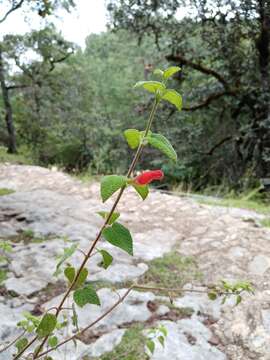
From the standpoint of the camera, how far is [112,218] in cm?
88

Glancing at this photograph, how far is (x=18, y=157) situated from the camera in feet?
47.1

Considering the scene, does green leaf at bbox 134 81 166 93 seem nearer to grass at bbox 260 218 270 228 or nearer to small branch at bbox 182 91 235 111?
grass at bbox 260 218 270 228

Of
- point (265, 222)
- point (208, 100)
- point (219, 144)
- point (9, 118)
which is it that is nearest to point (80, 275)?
point (265, 222)

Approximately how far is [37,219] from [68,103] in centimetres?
1138

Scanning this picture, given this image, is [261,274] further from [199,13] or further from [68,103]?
[68,103]

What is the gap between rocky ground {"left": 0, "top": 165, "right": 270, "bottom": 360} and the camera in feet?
7.85

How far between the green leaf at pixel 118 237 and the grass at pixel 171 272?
239cm

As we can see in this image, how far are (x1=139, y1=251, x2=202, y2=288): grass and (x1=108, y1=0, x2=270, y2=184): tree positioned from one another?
4.96 meters

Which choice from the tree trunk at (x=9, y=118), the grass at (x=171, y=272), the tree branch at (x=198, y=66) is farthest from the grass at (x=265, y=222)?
the tree trunk at (x=9, y=118)

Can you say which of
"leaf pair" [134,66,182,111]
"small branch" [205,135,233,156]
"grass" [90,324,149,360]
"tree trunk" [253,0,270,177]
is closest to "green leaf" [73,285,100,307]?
"leaf pair" [134,66,182,111]

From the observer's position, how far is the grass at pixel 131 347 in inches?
86.4

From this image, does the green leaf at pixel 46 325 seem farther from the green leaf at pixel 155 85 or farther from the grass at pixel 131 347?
the grass at pixel 131 347

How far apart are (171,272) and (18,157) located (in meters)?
11.8

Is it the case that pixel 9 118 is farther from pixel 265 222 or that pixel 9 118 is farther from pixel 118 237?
pixel 118 237
